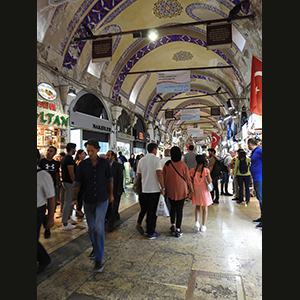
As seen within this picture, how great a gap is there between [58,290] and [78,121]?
734cm

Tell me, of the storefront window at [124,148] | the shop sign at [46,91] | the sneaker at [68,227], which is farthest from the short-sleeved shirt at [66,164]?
the storefront window at [124,148]

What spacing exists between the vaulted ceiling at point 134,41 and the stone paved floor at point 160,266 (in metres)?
5.10

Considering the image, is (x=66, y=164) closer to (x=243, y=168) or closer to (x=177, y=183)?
(x=177, y=183)

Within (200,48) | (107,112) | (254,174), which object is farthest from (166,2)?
(254,174)

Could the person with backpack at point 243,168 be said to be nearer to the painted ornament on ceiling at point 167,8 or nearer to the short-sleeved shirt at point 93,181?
the short-sleeved shirt at point 93,181

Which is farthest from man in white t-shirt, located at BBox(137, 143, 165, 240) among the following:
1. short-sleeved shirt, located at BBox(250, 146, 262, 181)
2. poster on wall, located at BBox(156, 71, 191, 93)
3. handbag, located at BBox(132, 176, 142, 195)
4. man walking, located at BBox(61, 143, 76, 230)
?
poster on wall, located at BBox(156, 71, 191, 93)

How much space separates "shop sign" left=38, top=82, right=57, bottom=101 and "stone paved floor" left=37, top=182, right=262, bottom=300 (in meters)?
4.56

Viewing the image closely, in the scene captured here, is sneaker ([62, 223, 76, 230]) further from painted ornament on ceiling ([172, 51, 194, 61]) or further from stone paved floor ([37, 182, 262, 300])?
painted ornament on ceiling ([172, 51, 194, 61])

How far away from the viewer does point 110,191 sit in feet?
10.2

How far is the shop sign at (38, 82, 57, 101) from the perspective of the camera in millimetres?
6895

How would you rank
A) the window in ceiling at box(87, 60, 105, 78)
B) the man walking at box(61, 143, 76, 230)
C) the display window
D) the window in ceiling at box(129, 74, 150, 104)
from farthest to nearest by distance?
1. the window in ceiling at box(129, 74, 150, 104)
2. the window in ceiling at box(87, 60, 105, 78)
3. the display window
4. the man walking at box(61, 143, 76, 230)

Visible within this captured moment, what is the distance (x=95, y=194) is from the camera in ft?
9.41

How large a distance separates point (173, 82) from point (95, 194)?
7122 millimetres

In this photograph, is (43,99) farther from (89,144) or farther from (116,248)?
(116,248)
